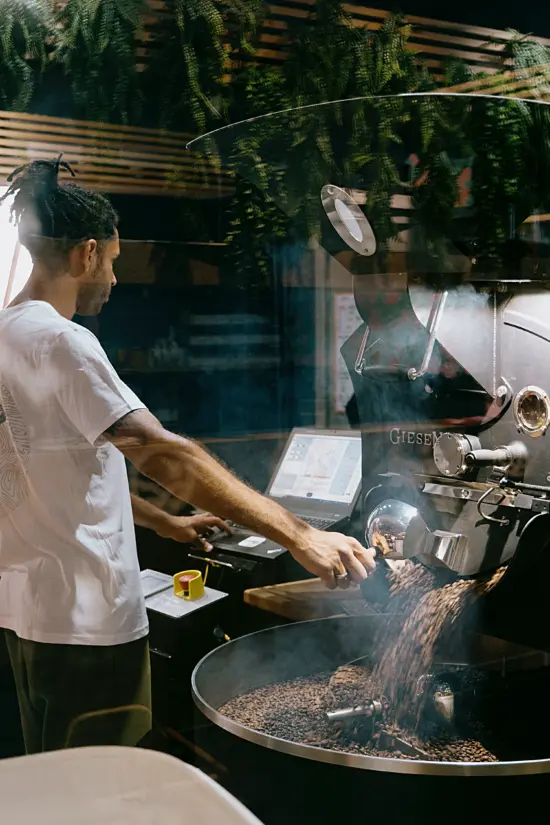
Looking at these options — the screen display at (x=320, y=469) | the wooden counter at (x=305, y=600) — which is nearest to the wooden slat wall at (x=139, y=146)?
the screen display at (x=320, y=469)

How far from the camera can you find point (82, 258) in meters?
1.37

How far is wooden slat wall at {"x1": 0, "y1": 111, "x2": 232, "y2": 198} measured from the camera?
53.7 inches

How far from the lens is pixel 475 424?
1.45 m

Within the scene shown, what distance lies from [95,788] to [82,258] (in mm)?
826

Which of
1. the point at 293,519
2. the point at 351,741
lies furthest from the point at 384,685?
the point at 293,519

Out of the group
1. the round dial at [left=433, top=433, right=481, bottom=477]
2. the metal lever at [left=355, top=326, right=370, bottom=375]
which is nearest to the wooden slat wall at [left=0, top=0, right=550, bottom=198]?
the metal lever at [left=355, top=326, right=370, bottom=375]

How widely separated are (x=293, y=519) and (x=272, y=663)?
0.27 metres

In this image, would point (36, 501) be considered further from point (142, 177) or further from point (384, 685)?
point (384, 685)

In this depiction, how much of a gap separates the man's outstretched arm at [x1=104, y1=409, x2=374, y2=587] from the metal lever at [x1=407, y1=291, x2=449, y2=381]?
1.03 ft

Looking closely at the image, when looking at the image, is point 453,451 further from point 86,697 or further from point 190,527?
point 86,697

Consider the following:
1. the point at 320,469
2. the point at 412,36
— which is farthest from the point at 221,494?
the point at 412,36

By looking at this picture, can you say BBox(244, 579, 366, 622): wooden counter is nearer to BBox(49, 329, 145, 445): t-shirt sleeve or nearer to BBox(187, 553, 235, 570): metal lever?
BBox(187, 553, 235, 570): metal lever

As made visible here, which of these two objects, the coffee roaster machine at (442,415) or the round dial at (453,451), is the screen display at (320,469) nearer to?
the coffee roaster machine at (442,415)

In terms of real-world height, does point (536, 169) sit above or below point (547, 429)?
above
